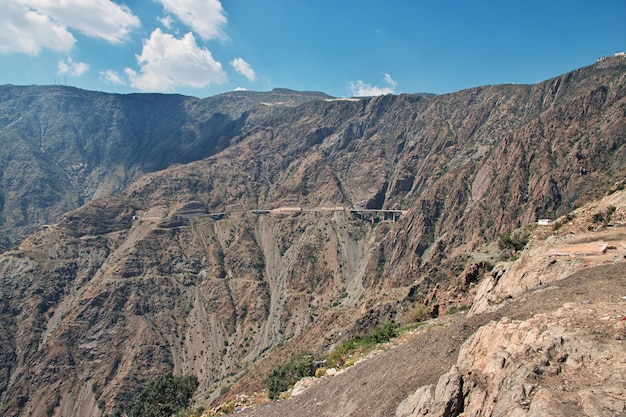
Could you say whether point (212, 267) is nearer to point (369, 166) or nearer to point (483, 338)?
point (369, 166)

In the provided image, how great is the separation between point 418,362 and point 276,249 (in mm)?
142705

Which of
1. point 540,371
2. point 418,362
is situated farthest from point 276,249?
point 540,371

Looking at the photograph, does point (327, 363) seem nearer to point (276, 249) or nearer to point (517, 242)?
point (517, 242)

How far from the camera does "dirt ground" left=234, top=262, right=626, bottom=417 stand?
59.0ft

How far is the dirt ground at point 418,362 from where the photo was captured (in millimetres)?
17969

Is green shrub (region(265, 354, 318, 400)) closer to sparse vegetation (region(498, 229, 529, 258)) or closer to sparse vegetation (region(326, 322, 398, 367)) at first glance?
sparse vegetation (region(326, 322, 398, 367))

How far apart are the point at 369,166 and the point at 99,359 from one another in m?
129

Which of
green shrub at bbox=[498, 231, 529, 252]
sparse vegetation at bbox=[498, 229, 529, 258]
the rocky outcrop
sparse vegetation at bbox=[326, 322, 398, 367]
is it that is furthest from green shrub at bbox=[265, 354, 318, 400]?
green shrub at bbox=[498, 231, 529, 252]

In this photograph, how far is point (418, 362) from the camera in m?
20.4

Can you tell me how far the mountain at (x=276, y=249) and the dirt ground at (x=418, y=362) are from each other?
139ft

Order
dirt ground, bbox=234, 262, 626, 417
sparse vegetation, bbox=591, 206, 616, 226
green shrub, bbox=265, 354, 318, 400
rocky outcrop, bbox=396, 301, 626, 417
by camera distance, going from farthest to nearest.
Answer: sparse vegetation, bbox=591, 206, 616, 226 → green shrub, bbox=265, 354, 318, 400 → dirt ground, bbox=234, 262, 626, 417 → rocky outcrop, bbox=396, 301, 626, 417

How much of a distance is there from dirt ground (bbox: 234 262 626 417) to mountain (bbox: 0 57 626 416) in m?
42.5

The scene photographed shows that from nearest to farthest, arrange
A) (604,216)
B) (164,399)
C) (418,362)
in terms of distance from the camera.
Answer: (418,362) < (604,216) < (164,399)

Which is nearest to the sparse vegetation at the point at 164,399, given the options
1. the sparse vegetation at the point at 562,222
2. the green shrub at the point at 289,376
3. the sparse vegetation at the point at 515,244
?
the green shrub at the point at 289,376
